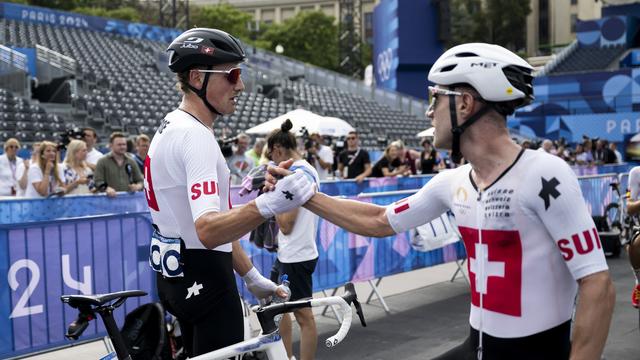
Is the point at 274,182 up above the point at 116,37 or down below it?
below

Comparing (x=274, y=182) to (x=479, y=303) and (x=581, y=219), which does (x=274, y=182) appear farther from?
(x=581, y=219)

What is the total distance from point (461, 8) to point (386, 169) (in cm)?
7233

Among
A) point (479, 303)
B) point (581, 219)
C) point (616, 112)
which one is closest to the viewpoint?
point (581, 219)

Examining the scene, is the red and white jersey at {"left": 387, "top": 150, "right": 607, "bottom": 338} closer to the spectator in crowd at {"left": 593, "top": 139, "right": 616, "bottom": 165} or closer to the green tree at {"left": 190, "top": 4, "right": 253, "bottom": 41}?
the spectator in crowd at {"left": 593, "top": 139, "right": 616, "bottom": 165}

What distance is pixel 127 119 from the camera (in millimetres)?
25172

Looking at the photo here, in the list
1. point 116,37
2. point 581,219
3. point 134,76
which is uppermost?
point 116,37

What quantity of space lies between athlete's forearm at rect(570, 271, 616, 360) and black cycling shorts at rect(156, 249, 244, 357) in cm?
144

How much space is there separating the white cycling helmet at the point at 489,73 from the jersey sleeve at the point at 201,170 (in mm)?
944

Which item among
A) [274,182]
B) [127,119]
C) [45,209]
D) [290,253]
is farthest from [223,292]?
[127,119]

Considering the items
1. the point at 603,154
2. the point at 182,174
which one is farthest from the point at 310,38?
the point at 182,174

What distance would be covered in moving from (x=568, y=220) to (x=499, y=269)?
1.03ft

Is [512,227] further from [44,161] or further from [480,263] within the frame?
[44,161]

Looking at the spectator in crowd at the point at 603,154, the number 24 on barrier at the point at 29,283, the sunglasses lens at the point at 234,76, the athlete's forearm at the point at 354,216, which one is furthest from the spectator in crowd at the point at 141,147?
the spectator in crowd at the point at 603,154

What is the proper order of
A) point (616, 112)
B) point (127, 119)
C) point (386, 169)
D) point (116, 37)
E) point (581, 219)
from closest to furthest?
point (581, 219), point (386, 169), point (127, 119), point (616, 112), point (116, 37)
